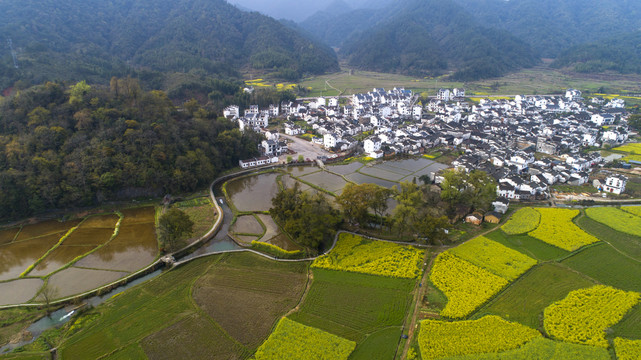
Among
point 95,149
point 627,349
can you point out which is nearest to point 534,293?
point 627,349

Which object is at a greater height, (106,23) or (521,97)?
(106,23)

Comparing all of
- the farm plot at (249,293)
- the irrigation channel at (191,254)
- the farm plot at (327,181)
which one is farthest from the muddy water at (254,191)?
the farm plot at (249,293)

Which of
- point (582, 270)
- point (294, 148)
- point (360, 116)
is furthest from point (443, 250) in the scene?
point (360, 116)

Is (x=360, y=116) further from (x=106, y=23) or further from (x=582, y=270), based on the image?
(x=106, y=23)

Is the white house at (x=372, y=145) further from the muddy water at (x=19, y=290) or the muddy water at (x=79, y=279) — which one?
the muddy water at (x=19, y=290)

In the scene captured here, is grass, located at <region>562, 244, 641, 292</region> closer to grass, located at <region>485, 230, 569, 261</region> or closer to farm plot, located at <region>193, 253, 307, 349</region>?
grass, located at <region>485, 230, 569, 261</region>
